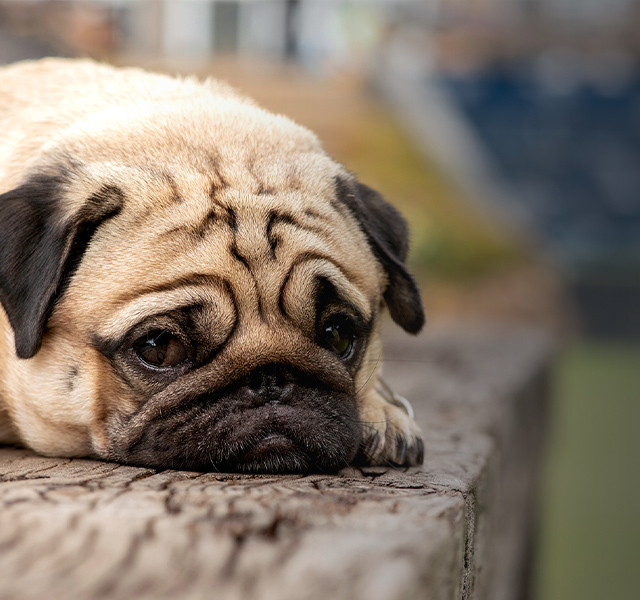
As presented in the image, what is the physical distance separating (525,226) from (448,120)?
10.5ft

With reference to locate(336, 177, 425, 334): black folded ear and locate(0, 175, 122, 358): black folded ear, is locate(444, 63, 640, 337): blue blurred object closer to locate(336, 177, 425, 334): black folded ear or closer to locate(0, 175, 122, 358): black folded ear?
locate(336, 177, 425, 334): black folded ear

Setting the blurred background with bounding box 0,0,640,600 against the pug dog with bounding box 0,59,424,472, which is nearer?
the pug dog with bounding box 0,59,424,472

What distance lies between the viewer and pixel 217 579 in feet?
5.15

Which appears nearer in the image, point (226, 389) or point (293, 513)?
point (293, 513)

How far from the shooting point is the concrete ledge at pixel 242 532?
5.11ft

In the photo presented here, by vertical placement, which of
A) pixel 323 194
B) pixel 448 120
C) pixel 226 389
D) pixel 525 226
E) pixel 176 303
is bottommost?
pixel 525 226

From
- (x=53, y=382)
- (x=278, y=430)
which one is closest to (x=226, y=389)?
(x=278, y=430)

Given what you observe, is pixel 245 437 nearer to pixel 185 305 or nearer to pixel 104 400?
pixel 185 305

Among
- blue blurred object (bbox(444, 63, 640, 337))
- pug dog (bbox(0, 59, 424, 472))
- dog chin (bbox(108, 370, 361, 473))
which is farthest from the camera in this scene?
blue blurred object (bbox(444, 63, 640, 337))

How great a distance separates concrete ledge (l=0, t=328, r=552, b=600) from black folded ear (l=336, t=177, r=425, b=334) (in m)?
0.70

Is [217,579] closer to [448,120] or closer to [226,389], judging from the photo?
[226,389]

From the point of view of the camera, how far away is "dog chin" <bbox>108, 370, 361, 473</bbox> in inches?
98.3

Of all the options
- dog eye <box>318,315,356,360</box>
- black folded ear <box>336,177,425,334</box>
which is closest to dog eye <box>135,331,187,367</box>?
dog eye <box>318,315,356,360</box>

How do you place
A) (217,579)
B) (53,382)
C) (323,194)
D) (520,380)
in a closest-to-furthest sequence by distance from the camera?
(217,579) → (53,382) → (323,194) → (520,380)
